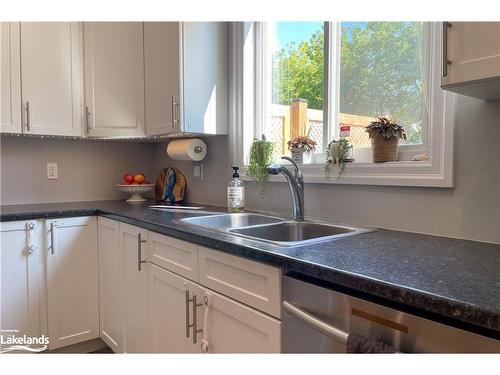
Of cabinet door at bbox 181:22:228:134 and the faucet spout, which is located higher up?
cabinet door at bbox 181:22:228:134

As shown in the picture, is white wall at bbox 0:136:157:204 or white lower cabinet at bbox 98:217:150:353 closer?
white lower cabinet at bbox 98:217:150:353

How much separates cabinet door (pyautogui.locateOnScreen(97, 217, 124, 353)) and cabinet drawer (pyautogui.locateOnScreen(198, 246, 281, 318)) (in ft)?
2.89

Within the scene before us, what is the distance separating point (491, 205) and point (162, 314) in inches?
54.5

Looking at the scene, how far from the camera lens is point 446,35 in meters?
1.00

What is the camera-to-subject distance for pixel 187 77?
2.14 meters

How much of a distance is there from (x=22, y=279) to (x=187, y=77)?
56.9 inches

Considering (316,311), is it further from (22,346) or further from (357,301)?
(22,346)

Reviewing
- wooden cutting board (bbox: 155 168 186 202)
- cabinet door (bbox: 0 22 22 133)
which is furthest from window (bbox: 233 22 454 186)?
cabinet door (bbox: 0 22 22 133)

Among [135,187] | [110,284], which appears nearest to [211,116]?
[135,187]

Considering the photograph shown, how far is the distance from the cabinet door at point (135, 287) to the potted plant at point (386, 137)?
3.73 ft

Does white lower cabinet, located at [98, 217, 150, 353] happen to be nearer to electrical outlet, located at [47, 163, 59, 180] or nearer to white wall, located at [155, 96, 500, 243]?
electrical outlet, located at [47, 163, 59, 180]

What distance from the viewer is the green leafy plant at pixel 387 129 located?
1531 millimetres

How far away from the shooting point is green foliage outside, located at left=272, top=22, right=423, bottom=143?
1562 mm

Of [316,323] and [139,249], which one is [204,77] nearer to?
[139,249]
